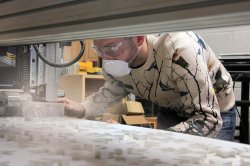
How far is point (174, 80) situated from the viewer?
5.58 feet

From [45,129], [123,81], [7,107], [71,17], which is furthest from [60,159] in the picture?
[123,81]

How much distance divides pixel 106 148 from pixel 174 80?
0.72m

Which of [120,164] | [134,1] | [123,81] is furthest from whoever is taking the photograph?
[123,81]

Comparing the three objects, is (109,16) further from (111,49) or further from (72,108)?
(72,108)

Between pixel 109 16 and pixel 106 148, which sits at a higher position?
pixel 109 16

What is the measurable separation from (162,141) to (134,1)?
0.63m

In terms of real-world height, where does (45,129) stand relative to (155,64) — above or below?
below

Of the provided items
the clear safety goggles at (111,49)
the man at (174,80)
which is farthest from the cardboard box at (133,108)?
the clear safety goggles at (111,49)

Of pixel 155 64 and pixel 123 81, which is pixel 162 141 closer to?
pixel 155 64

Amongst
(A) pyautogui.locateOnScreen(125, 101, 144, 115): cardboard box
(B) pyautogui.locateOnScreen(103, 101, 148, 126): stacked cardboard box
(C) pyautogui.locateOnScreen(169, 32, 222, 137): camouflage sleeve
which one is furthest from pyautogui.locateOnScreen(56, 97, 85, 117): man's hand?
(A) pyautogui.locateOnScreen(125, 101, 144, 115): cardboard box

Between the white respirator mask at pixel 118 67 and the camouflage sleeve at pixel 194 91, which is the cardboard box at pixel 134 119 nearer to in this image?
the white respirator mask at pixel 118 67

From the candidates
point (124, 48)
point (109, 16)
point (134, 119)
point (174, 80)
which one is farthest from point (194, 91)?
point (134, 119)

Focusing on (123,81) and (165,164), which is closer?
(165,164)

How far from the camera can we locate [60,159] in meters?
0.90
